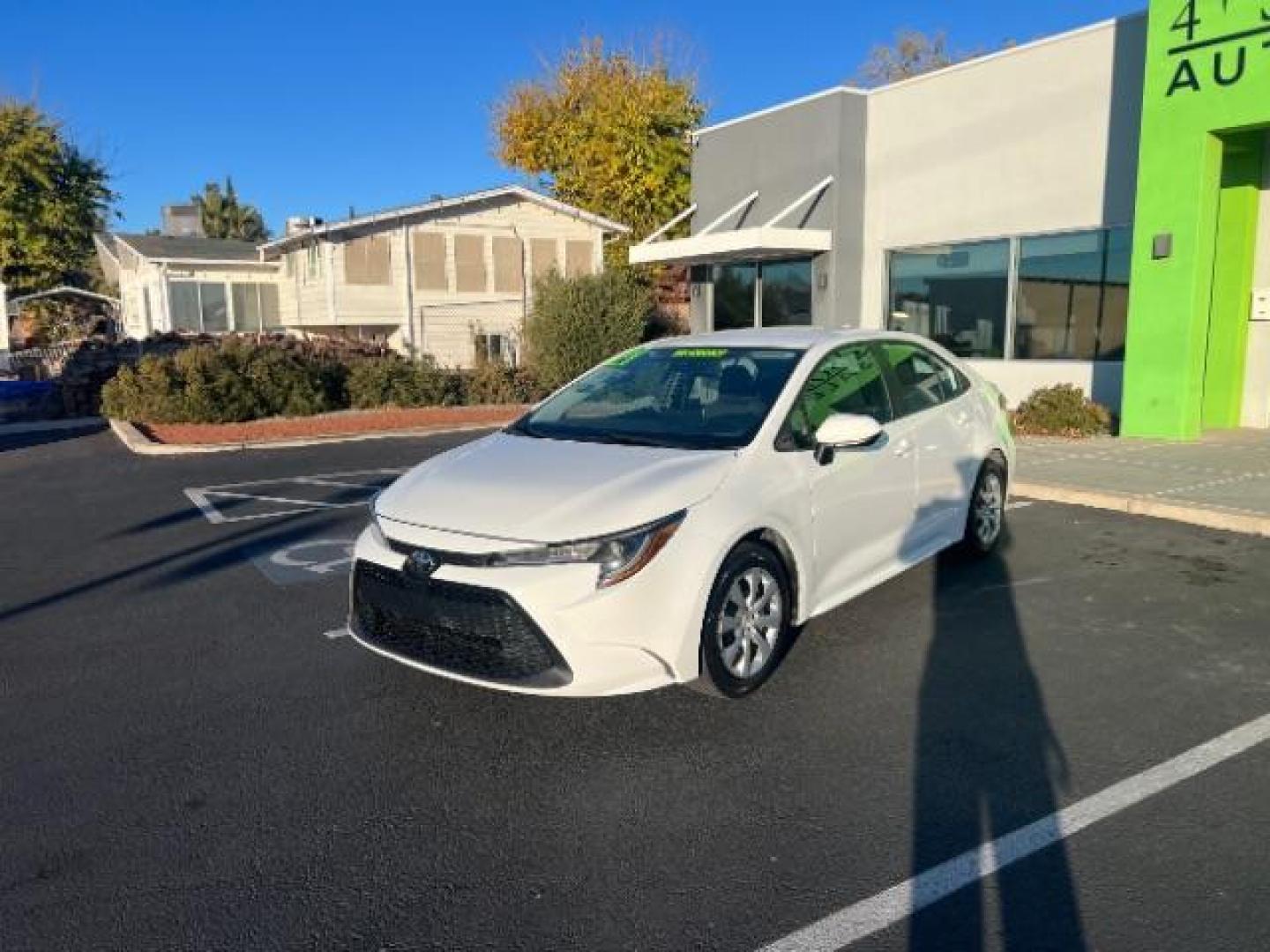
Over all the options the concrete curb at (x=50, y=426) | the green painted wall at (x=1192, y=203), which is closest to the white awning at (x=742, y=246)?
the green painted wall at (x=1192, y=203)

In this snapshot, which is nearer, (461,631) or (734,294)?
(461,631)

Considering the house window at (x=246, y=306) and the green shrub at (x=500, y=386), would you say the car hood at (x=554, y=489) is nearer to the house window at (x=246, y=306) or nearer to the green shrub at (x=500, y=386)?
the green shrub at (x=500, y=386)

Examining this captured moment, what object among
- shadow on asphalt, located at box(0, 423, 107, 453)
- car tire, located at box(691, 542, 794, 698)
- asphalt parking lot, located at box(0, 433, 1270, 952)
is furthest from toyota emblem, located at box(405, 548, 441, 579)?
shadow on asphalt, located at box(0, 423, 107, 453)

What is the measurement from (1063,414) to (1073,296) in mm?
2134

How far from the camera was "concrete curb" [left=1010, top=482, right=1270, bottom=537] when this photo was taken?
7152mm

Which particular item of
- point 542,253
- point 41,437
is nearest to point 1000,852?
point 41,437

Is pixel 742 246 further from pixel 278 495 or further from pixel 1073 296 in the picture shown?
pixel 278 495

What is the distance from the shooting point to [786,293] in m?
17.8

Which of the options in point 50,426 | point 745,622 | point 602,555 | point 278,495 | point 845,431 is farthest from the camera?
point 50,426

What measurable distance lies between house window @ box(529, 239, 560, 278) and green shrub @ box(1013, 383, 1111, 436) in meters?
17.7

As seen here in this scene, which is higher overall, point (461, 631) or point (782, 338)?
point (782, 338)

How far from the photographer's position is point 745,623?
13.3 ft

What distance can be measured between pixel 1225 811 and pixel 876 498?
214 centimetres

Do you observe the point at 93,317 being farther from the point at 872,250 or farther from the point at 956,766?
the point at 956,766
